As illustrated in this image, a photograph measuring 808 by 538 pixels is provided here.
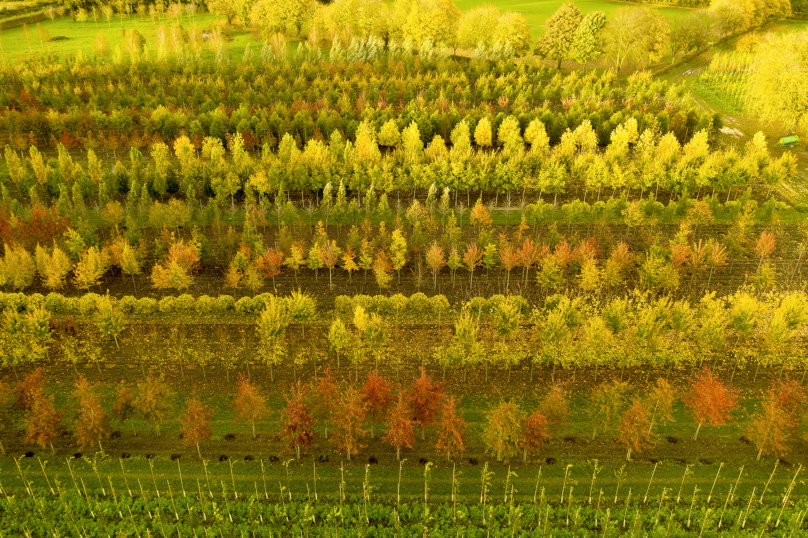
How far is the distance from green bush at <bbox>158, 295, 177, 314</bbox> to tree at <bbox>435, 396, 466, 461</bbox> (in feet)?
96.4

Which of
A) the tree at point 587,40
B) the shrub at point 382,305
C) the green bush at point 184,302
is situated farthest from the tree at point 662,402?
the tree at point 587,40

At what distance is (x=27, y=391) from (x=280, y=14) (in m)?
128

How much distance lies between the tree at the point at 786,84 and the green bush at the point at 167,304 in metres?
96.5

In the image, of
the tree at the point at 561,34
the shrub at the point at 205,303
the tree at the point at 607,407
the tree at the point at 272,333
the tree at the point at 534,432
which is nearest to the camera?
the tree at the point at 534,432

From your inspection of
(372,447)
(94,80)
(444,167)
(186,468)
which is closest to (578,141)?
(444,167)

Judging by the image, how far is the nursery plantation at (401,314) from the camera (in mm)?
43031

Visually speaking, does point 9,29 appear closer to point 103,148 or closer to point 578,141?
point 103,148

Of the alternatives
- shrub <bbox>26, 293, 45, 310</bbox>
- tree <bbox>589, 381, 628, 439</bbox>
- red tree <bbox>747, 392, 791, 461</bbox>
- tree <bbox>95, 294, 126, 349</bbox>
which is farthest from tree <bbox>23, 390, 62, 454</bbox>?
red tree <bbox>747, 392, 791, 461</bbox>

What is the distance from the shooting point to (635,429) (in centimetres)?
4412

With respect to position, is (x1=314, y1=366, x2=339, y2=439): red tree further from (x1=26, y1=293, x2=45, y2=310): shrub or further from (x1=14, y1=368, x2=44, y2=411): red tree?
(x1=26, y1=293, x2=45, y2=310): shrub

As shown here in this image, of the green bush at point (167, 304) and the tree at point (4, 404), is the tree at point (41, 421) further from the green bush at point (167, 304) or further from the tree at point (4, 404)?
the green bush at point (167, 304)

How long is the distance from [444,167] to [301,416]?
147ft

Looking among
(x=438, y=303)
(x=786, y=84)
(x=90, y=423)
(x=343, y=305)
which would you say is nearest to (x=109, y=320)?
(x=90, y=423)

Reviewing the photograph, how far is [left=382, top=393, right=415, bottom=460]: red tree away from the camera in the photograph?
142 ft
